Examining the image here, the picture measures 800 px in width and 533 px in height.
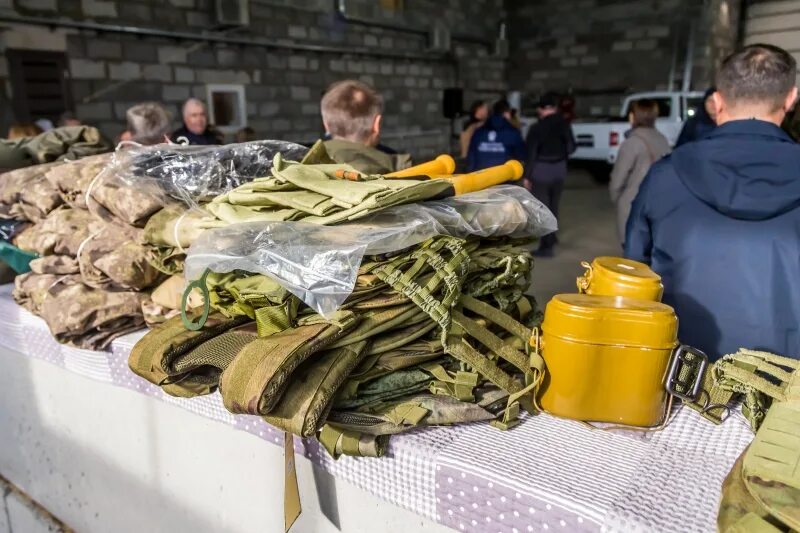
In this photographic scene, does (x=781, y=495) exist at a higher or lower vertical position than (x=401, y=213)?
lower

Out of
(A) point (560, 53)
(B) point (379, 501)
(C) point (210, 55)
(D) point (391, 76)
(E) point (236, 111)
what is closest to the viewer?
(B) point (379, 501)

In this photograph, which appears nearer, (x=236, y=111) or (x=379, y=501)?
(x=379, y=501)

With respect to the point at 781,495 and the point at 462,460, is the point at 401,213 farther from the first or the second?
the point at 781,495

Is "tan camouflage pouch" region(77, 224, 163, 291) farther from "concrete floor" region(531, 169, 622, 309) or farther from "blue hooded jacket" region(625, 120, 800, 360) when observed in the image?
"concrete floor" region(531, 169, 622, 309)

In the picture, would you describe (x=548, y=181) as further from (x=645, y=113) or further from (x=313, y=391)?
(x=313, y=391)

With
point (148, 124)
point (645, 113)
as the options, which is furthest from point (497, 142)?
point (148, 124)

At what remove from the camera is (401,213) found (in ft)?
4.02

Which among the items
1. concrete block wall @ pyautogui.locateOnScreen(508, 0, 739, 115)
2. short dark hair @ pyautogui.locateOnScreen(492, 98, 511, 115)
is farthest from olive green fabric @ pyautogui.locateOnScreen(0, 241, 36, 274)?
concrete block wall @ pyautogui.locateOnScreen(508, 0, 739, 115)

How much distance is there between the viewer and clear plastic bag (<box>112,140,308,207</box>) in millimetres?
1741

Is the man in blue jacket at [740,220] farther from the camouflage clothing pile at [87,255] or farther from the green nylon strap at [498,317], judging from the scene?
the camouflage clothing pile at [87,255]

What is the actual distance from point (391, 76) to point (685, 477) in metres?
11.1

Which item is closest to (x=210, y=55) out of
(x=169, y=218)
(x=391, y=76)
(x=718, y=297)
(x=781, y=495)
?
(x=391, y=76)

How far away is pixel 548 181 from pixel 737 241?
4.40 metres

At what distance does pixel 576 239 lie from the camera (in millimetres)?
6629
